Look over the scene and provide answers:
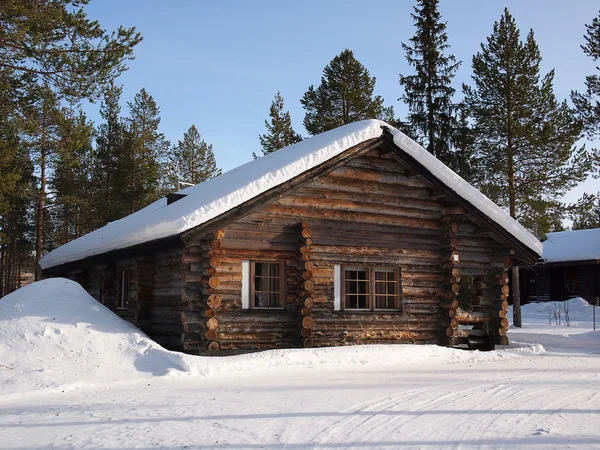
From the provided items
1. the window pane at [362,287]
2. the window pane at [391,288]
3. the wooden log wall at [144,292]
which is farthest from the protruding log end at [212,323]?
the window pane at [391,288]

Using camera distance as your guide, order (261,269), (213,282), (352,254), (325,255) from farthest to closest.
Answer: (352,254)
(325,255)
(261,269)
(213,282)

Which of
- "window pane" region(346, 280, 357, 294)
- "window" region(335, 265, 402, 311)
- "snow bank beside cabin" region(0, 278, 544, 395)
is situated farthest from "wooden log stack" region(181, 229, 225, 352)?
"window pane" region(346, 280, 357, 294)

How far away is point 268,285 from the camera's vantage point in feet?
46.9

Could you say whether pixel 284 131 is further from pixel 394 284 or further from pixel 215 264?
pixel 215 264

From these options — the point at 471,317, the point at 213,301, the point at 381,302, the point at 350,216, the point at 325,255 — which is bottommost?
the point at 471,317

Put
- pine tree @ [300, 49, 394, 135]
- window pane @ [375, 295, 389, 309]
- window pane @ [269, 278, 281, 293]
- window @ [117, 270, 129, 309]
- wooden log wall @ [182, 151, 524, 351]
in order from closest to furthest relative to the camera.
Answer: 1. wooden log wall @ [182, 151, 524, 351]
2. window pane @ [269, 278, 281, 293]
3. window pane @ [375, 295, 389, 309]
4. window @ [117, 270, 129, 309]
5. pine tree @ [300, 49, 394, 135]

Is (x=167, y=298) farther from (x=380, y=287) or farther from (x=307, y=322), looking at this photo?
(x=380, y=287)

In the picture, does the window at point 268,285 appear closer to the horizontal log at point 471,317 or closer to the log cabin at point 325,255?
the log cabin at point 325,255

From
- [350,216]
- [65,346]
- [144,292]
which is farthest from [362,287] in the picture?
[65,346]

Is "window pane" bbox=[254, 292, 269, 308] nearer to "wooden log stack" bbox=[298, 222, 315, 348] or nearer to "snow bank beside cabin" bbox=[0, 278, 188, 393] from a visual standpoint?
"wooden log stack" bbox=[298, 222, 315, 348]

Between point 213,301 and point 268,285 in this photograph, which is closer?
point 213,301

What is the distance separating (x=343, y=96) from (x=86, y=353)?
24.7 meters

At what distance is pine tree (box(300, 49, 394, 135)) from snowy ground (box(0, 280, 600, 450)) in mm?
20298

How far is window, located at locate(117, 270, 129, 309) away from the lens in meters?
17.5
